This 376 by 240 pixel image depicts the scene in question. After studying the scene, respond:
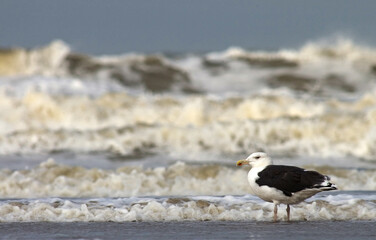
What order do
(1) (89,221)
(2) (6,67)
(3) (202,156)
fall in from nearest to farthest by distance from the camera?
(1) (89,221), (3) (202,156), (2) (6,67)

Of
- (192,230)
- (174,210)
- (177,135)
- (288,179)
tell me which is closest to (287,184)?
(288,179)

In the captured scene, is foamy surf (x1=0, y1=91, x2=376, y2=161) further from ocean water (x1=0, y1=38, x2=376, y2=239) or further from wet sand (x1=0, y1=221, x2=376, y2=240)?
wet sand (x1=0, y1=221, x2=376, y2=240)

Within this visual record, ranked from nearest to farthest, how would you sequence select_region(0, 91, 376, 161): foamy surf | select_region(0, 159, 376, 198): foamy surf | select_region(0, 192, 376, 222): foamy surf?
1. select_region(0, 192, 376, 222): foamy surf
2. select_region(0, 159, 376, 198): foamy surf
3. select_region(0, 91, 376, 161): foamy surf

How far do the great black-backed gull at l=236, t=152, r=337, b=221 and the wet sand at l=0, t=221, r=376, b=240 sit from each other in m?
0.24

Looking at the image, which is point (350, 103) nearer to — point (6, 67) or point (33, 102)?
point (33, 102)

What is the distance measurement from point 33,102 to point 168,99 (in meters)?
3.34

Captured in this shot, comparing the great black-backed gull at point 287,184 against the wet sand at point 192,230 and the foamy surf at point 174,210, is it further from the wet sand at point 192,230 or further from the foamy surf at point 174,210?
the foamy surf at point 174,210

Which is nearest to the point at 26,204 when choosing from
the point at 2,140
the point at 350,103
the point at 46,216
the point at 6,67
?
the point at 46,216

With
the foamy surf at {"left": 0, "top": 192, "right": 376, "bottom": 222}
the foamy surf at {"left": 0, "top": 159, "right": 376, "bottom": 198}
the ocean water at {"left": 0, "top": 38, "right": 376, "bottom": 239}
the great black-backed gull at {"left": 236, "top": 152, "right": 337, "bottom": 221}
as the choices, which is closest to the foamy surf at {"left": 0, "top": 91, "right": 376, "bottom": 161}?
the ocean water at {"left": 0, "top": 38, "right": 376, "bottom": 239}

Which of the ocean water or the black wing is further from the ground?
the ocean water

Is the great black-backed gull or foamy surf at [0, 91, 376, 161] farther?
foamy surf at [0, 91, 376, 161]

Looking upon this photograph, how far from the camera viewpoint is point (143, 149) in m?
16.0

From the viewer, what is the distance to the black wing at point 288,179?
764cm

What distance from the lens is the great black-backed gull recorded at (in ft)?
25.0
